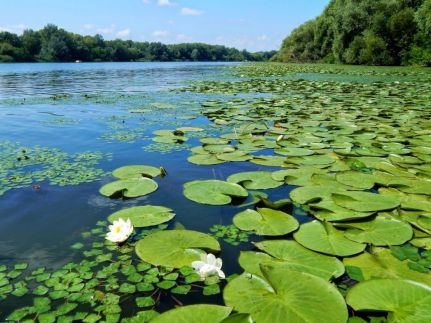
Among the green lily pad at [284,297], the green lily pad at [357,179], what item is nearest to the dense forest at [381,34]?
the green lily pad at [357,179]

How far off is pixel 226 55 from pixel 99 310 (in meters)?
117

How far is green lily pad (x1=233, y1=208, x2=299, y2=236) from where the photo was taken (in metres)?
2.08

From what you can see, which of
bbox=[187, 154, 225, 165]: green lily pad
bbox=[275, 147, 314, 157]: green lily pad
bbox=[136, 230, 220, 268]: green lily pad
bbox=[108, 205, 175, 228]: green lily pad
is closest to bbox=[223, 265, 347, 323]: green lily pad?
bbox=[136, 230, 220, 268]: green lily pad

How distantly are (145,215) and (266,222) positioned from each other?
793 mm

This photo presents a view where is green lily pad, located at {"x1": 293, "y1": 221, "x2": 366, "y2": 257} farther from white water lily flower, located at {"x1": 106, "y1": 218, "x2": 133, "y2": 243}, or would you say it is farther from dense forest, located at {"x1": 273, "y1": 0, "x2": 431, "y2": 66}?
dense forest, located at {"x1": 273, "y1": 0, "x2": 431, "y2": 66}

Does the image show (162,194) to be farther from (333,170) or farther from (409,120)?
(409,120)

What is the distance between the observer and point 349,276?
1.65m

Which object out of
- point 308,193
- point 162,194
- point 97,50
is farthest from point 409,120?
point 97,50

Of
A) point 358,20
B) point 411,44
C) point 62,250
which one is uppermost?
point 358,20

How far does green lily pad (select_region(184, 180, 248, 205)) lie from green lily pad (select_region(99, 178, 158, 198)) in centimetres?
30

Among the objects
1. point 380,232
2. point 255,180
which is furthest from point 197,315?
point 255,180

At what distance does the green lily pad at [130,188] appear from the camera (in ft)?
8.82

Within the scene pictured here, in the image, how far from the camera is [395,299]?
4.65 ft

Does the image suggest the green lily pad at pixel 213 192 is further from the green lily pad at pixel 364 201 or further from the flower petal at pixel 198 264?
the flower petal at pixel 198 264
